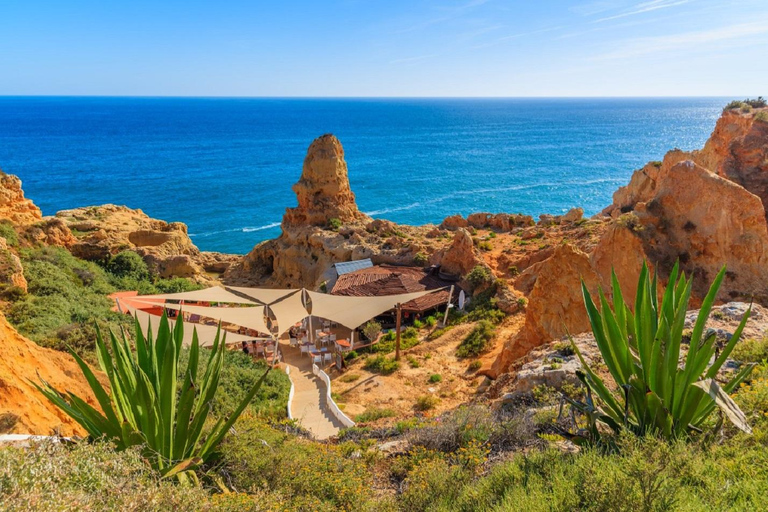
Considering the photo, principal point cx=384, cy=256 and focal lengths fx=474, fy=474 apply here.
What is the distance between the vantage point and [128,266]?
2175 centimetres

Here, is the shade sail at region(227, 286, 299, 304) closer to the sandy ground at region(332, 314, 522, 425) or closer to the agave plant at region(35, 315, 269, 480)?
the sandy ground at region(332, 314, 522, 425)

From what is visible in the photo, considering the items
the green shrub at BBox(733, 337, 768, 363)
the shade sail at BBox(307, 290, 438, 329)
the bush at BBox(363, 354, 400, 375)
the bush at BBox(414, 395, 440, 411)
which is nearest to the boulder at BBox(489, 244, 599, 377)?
the bush at BBox(414, 395, 440, 411)

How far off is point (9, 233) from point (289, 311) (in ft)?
40.9

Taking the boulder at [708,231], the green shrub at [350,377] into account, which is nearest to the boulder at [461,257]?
the green shrub at [350,377]

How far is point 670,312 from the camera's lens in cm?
399

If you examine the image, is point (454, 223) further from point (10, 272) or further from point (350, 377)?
point (10, 272)

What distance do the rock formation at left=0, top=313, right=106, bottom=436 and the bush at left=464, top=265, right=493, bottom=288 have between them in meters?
12.4

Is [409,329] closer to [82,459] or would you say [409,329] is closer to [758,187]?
[758,187]

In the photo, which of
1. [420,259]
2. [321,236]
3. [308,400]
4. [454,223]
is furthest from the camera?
[454,223]

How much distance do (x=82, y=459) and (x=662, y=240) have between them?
11.0 m

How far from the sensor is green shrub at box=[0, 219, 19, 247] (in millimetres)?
18061

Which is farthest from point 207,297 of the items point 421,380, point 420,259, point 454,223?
point 454,223

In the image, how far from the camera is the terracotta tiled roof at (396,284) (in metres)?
17.2

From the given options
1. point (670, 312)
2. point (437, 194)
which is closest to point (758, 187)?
point (670, 312)
